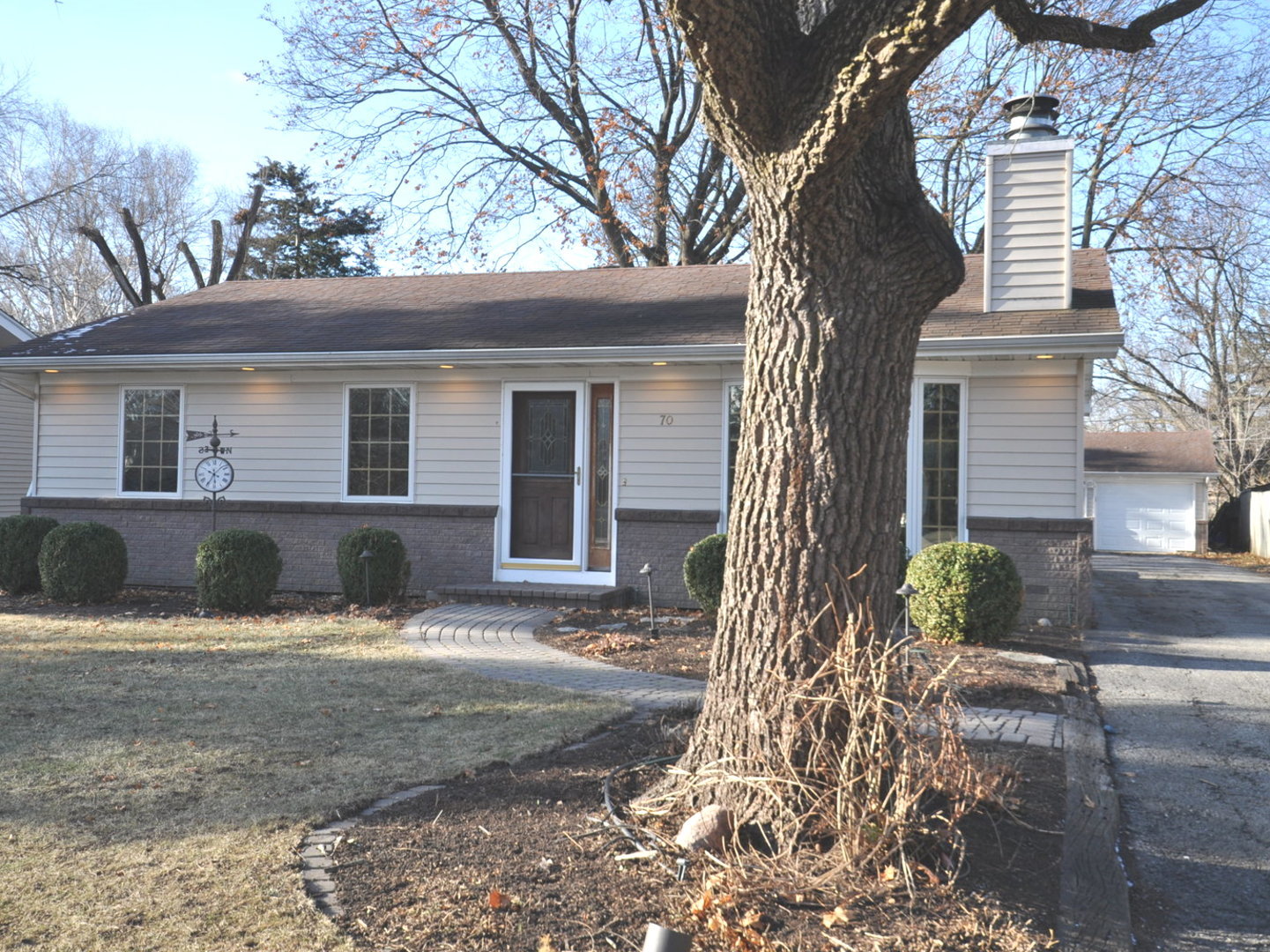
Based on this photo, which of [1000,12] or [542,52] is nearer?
[1000,12]

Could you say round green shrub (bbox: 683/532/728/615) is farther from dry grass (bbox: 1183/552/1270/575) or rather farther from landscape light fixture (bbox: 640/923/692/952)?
dry grass (bbox: 1183/552/1270/575)

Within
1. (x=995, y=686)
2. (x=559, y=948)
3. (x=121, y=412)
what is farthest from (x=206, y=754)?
(x=121, y=412)

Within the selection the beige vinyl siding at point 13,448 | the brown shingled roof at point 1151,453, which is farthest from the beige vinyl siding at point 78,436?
the brown shingled roof at point 1151,453

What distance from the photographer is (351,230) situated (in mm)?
32406

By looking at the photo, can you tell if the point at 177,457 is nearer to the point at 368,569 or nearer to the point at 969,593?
the point at 368,569

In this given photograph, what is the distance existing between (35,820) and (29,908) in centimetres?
97

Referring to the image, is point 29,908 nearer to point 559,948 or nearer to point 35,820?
point 35,820

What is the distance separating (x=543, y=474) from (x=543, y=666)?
176 inches

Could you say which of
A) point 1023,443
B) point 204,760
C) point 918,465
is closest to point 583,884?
point 204,760

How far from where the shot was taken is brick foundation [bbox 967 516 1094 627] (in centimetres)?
1003

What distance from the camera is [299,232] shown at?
1264 inches

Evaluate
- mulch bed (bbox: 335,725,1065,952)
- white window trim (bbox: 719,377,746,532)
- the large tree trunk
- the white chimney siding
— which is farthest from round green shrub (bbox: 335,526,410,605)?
the large tree trunk

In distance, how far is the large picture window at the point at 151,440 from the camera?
12.8 m

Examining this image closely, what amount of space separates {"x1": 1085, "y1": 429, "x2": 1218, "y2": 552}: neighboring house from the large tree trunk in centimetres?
2766
